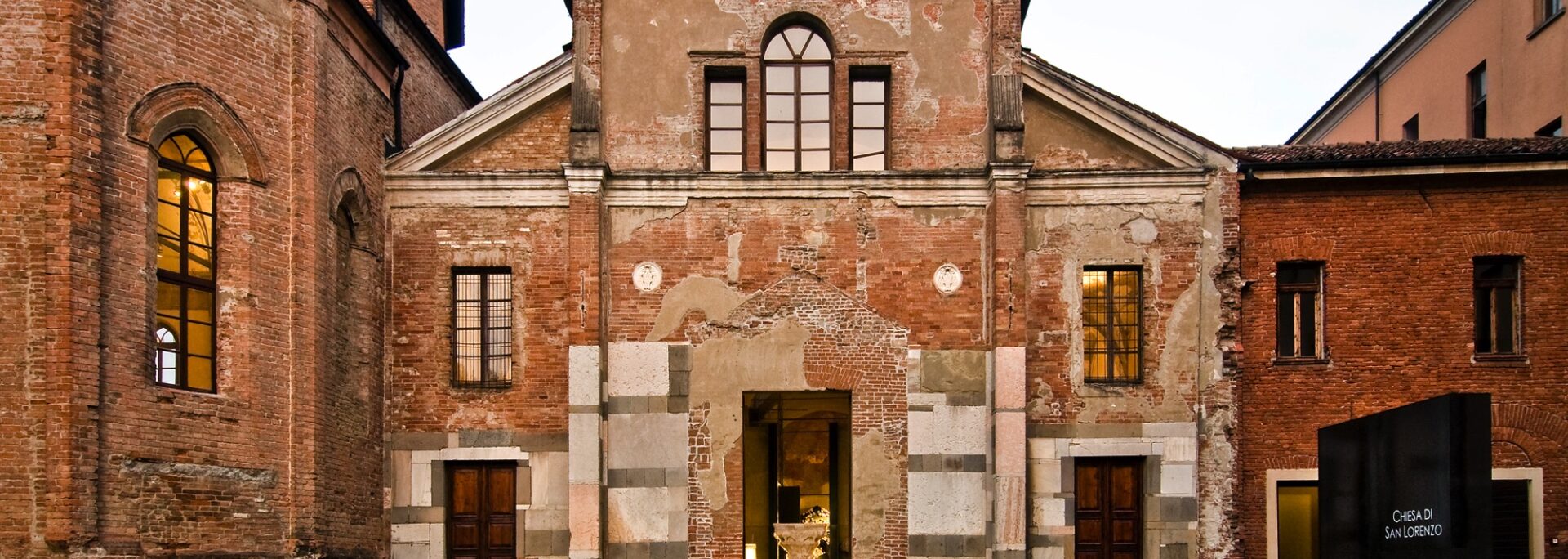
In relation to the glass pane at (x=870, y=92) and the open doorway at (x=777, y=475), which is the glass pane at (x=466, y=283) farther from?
the glass pane at (x=870, y=92)

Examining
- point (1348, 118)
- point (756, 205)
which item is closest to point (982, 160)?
point (756, 205)

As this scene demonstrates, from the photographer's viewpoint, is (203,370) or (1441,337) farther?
(1441,337)

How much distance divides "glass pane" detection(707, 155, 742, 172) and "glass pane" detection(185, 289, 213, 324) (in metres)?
6.47

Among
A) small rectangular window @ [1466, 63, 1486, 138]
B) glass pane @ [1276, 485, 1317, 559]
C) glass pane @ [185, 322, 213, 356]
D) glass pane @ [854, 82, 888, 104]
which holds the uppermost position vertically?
small rectangular window @ [1466, 63, 1486, 138]

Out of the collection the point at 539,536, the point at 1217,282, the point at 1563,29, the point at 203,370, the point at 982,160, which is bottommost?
the point at 539,536

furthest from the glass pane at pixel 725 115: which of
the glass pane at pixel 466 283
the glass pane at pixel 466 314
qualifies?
the glass pane at pixel 466 314

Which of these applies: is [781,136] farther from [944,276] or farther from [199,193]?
[199,193]

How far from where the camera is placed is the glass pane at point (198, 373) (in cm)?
1330

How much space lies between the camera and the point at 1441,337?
1692cm

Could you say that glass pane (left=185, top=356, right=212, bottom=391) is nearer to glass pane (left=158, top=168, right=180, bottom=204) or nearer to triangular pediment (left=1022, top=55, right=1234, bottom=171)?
glass pane (left=158, top=168, right=180, bottom=204)

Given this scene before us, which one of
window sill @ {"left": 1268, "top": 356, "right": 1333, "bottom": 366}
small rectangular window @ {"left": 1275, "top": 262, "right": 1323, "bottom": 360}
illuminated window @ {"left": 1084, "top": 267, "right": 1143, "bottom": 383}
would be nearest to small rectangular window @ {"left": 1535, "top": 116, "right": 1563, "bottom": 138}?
small rectangular window @ {"left": 1275, "top": 262, "right": 1323, "bottom": 360}

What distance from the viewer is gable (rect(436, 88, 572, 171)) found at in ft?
56.3

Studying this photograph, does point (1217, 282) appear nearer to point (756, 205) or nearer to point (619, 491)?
point (756, 205)

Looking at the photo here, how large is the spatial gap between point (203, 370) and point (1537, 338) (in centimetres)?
1613
